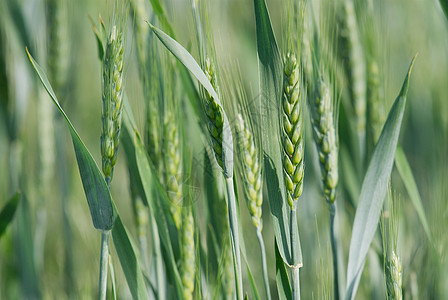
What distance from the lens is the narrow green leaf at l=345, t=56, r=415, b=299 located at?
0.52 metres

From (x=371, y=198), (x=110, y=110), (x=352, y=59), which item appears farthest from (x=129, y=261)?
(x=352, y=59)

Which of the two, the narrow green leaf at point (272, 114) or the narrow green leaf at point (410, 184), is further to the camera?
the narrow green leaf at point (410, 184)

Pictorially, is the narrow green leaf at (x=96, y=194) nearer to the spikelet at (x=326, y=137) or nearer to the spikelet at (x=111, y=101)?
the spikelet at (x=111, y=101)

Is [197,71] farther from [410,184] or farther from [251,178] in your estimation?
[410,184]

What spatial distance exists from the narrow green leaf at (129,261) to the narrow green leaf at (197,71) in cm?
15

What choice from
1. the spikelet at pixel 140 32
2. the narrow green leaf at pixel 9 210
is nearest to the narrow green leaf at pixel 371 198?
the spikelet at pixel 140 32

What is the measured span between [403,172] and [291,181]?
239mm

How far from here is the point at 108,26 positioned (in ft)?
1.69

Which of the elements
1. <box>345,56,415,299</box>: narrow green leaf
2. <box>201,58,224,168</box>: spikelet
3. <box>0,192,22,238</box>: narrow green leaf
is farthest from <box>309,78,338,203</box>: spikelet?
<box>0,192,22,238</box>: narrow green leaf

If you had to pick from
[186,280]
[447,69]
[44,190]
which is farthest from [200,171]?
[447,69]

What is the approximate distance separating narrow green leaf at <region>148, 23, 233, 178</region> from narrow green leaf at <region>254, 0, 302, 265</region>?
54 millimetres

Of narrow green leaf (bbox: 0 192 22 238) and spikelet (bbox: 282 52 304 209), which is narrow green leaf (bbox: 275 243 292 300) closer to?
spikelet (bbox: 282 52 304 209)

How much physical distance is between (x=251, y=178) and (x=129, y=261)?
0.53 feet

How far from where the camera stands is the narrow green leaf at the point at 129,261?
52 centimetres
